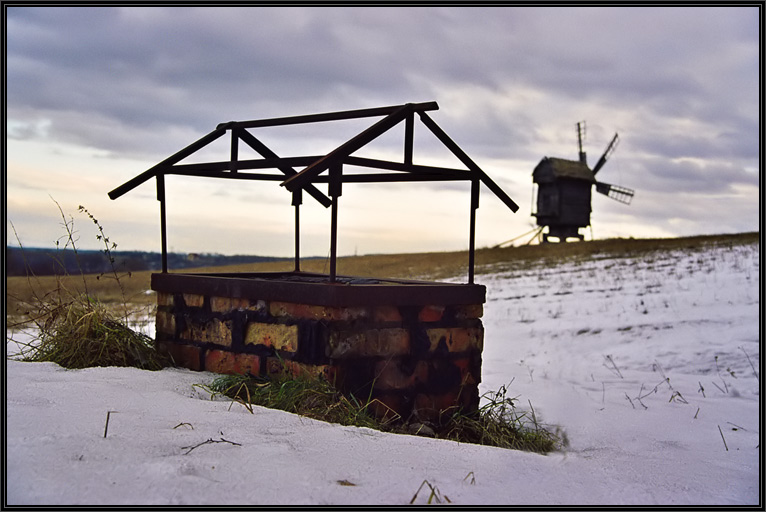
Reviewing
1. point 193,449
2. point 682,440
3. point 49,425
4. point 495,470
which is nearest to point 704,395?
point 682,440

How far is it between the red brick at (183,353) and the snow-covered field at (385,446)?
19cm

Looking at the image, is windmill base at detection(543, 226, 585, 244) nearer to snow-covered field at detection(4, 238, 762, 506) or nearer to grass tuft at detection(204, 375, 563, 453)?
snow-covered field at detection(4, 238, 762, 506)

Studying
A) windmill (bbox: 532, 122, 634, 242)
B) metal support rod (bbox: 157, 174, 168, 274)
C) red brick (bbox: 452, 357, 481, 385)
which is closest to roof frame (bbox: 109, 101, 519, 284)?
metal support rod (bbox: 157, 174, 168, 274)

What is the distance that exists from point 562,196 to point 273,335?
24.7 m

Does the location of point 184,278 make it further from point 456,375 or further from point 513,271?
point 513,271

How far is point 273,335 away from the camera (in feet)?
13.7

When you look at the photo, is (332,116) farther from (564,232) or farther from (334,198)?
(564,232)

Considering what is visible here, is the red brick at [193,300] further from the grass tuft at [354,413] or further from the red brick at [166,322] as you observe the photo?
the grass tuft at [354,413]

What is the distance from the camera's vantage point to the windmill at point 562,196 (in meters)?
27.5

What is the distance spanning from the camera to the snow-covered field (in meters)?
2.29

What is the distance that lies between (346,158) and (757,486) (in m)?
2.58

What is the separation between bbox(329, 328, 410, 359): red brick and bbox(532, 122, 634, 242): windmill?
24.3m

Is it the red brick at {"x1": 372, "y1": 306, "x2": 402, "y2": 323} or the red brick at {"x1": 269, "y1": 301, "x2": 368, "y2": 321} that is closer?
the red brick at {"x1": 269, "y1": 301, "x2": 368, "y2": 321}

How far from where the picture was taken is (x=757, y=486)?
10.5 feet
